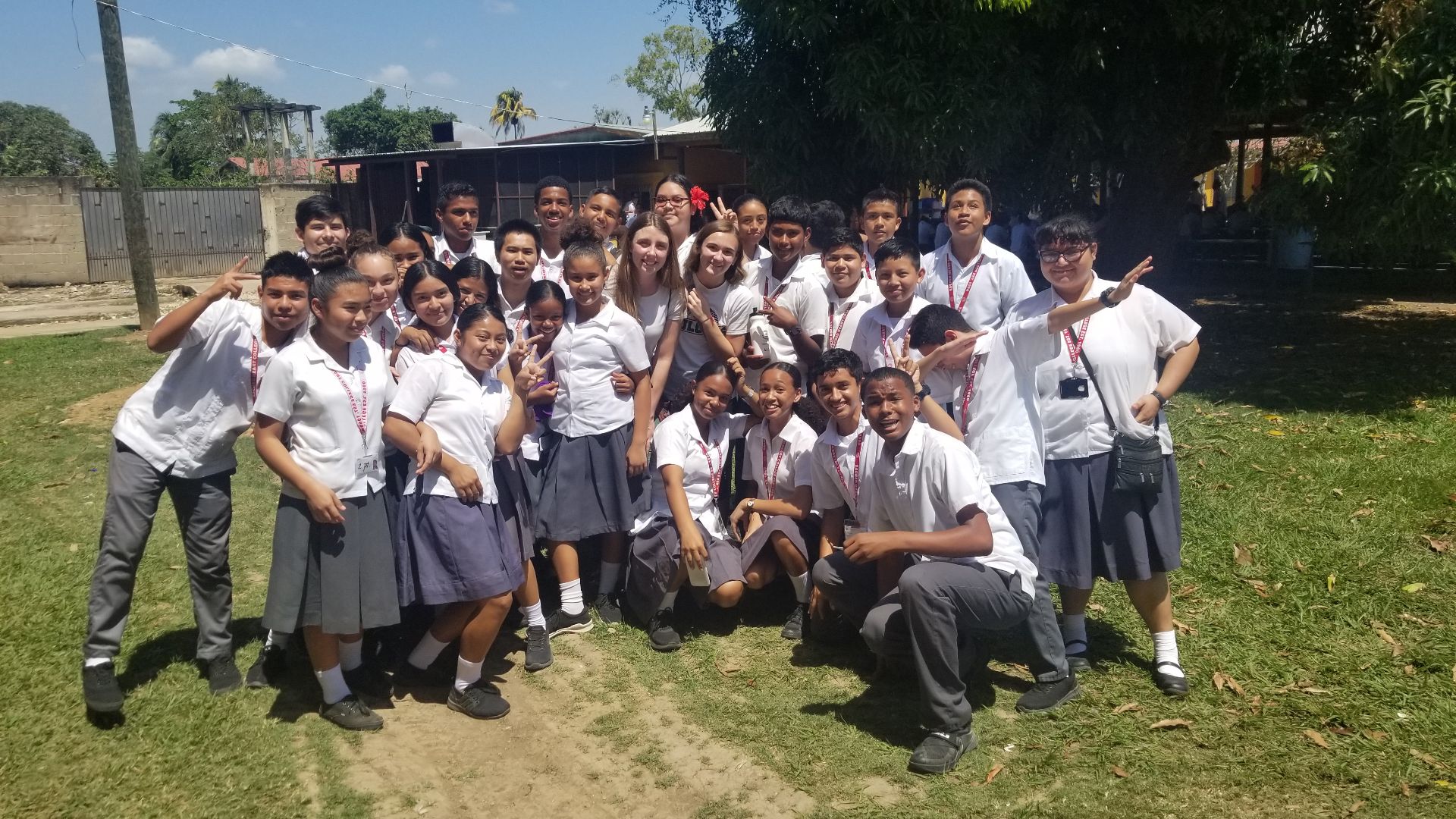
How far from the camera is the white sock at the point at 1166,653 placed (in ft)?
13.8

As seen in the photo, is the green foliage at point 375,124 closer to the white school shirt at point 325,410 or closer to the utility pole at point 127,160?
the utility pole at point 127,160

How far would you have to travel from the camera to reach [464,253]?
588cm

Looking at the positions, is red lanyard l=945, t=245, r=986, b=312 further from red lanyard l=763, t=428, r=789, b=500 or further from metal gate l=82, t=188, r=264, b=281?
metal gate l=82, t=188, r=264, b=281

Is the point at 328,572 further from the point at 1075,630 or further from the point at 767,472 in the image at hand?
the point at 1075,630

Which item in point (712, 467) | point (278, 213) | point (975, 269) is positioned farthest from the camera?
point (278, 213)

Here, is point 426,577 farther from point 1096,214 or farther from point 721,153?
point 721,153

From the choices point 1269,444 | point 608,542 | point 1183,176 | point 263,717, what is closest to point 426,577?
point 263,717

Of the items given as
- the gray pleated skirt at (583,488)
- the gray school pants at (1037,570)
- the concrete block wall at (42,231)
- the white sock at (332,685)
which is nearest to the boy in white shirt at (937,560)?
the gray school pants at (1037,570)

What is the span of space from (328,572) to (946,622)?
2.13 meters

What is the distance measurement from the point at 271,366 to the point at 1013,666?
3005 millimetres

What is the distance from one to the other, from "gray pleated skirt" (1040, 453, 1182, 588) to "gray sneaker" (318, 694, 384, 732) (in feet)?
8.32

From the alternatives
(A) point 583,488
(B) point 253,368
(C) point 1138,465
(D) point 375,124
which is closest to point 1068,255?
(C) point 1138,465

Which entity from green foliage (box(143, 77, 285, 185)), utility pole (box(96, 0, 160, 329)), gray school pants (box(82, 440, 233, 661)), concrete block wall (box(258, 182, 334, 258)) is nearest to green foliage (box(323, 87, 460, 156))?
green foliage (box(143, 77, 285, 185))

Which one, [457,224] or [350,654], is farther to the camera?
[457,224]
